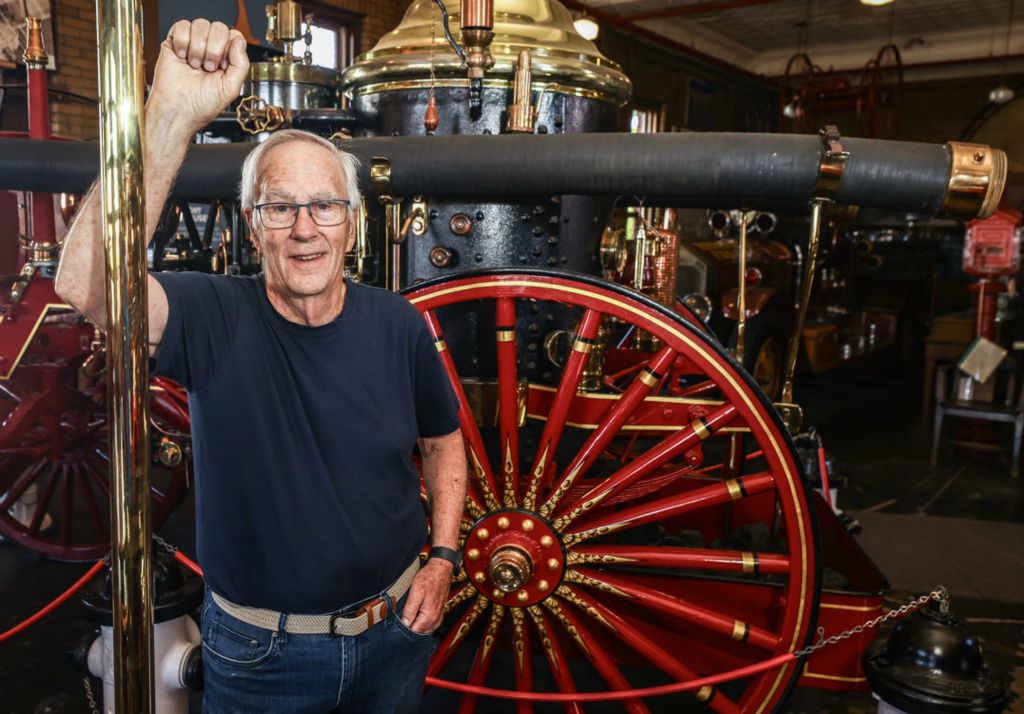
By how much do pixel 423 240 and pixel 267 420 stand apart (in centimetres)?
129

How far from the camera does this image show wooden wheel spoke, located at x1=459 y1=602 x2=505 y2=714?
2.14 m

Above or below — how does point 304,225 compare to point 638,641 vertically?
above

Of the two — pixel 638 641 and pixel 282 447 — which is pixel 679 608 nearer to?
pixel 638 641

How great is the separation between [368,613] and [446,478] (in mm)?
317

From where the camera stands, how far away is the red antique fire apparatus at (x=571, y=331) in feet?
6.62

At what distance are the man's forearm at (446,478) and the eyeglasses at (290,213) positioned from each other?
491mm

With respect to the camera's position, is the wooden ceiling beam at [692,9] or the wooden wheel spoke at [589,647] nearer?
the wooden wheel spoke at [589,647]

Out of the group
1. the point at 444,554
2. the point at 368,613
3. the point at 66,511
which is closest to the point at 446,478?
the point at 444,554

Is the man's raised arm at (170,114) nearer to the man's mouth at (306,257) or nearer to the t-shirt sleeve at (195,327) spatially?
the t-shirt sleeve at (195,327)

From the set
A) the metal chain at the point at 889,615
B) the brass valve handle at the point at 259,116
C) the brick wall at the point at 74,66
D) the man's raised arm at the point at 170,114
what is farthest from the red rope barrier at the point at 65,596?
the brick wall at the point at 74,66

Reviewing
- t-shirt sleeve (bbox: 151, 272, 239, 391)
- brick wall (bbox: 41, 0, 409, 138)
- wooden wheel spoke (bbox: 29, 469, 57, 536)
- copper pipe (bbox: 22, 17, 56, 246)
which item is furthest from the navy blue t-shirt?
brick wall (bbox: 41, 0, 409, 138)

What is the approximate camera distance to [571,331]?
257 centimetres

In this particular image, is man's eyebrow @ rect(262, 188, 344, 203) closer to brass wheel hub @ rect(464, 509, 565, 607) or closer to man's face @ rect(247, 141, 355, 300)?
man's face @ rect(247, 141, 355, 300)

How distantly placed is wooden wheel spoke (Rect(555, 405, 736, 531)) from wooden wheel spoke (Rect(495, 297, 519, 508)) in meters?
0.15
